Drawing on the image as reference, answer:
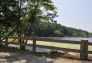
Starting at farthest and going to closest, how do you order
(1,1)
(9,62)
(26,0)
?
(26,0), (1,1), (9,62)

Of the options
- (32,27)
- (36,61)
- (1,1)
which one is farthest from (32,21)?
(36,61)

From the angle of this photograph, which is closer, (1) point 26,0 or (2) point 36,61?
(2) point 36,61

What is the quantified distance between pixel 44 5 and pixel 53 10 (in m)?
0.85

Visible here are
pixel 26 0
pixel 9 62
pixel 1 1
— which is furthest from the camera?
pixel 26 0

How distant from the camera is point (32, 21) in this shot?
1581 centimetres

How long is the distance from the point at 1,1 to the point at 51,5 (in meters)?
4.02

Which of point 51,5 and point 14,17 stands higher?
point 51,5

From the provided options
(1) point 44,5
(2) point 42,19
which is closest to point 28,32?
(2) point 42,19

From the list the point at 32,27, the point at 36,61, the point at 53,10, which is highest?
the point at 53,10

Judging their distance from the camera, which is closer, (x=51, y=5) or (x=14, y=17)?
(x=14, y=17)

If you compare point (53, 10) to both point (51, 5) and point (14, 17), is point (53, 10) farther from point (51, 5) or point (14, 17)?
point (14, 17)

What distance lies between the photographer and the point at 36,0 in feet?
51.4

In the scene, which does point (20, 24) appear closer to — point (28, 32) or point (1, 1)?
point (28, 32)

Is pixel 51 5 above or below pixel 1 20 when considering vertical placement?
above
